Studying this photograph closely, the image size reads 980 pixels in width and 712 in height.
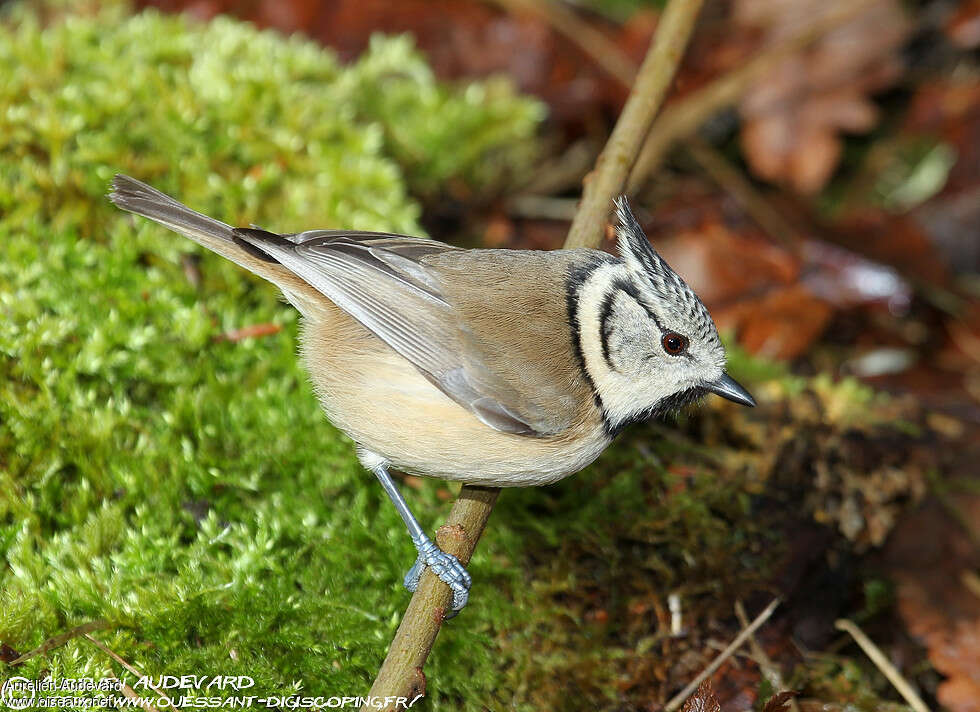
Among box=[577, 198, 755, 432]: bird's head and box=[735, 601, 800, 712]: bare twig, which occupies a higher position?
box=[577, 198, 755, 432]: bird's head

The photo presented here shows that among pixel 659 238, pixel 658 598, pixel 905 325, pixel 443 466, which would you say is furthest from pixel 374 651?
pixel 905 325

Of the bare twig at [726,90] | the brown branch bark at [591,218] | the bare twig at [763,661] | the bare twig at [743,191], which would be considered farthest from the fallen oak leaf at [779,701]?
the bare twig at [743,191]

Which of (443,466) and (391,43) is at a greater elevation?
(391,43)

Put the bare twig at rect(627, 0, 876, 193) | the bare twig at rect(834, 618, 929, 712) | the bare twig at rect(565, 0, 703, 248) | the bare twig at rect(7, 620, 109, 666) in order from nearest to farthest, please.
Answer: the bare twig at rect(7, 620, 109, 666)
the bare twig at rect(834, 618, 929, 712)
the bare twig at rect(565, 0, 703, 248)
the bare twig at rect(627, 0, 876, 193)

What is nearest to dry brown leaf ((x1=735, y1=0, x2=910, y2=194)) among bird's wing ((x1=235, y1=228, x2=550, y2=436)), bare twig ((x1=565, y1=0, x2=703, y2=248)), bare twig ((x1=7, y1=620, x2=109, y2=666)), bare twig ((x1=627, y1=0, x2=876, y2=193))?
bare twig ((x1=627, y1=0, x2=876, y2=193))

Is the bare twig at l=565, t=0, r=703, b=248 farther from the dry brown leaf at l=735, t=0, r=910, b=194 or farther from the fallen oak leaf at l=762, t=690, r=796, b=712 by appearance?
the dry brown leaf at l=735, t=0, r=910, b=194

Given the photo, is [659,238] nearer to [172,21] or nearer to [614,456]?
[614,456]
